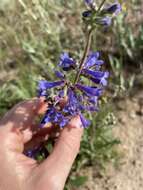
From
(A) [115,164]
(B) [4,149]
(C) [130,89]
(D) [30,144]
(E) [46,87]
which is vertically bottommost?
(A) [115,164]

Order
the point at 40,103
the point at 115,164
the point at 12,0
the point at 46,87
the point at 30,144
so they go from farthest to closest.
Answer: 1. the point at 12,0
2. the point at 115,164
3. the point at 30,144
4. the point at 40,103
5. the point at 46,87

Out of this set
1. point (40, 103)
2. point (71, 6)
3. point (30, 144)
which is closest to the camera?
point (40, 103)

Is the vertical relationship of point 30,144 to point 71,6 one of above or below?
below

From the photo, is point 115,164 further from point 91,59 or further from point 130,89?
point 91,59

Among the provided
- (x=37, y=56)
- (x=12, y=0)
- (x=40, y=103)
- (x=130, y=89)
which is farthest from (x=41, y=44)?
(x=40, y=103)

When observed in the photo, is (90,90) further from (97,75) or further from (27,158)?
(27,158)

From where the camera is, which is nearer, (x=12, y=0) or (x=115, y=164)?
(x=115, y=164)

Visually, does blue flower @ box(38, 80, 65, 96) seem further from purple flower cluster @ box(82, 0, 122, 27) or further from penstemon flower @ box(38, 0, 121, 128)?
purple flower cluster @ box(82, 0, 122, 27)
